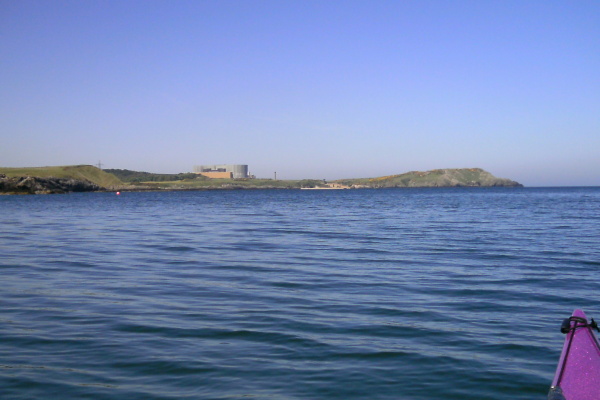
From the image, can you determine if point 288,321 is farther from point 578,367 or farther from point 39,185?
point 39,185

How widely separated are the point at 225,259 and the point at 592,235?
19.0 meters

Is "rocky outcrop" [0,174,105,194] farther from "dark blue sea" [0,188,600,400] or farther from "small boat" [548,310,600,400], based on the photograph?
"small boat" [548,310,600,400]

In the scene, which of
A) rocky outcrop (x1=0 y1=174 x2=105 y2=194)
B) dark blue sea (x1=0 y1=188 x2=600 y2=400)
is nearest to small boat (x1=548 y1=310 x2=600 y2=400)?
dark blue sea (x1=0 y1=188 x2=600 y2=400)

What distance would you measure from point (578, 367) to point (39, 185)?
15901 centimetres

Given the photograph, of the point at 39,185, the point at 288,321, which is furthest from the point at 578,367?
the point at 39,185

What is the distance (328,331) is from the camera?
9.57 metres

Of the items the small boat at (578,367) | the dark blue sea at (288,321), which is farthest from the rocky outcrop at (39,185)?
the small boat at (578,367)

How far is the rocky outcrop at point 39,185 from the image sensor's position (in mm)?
139000

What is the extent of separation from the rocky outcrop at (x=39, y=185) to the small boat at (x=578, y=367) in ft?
496

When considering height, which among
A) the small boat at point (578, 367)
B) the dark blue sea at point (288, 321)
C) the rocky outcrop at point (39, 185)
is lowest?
the dark blue sea at point (288, 321)

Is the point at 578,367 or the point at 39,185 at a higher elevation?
the point at 39,185

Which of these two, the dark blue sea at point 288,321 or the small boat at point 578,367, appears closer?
the small boat at point 578,367

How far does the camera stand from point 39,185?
148 meters

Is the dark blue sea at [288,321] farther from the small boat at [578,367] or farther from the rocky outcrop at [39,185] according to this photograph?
the rocky outcrop at [39,185]
